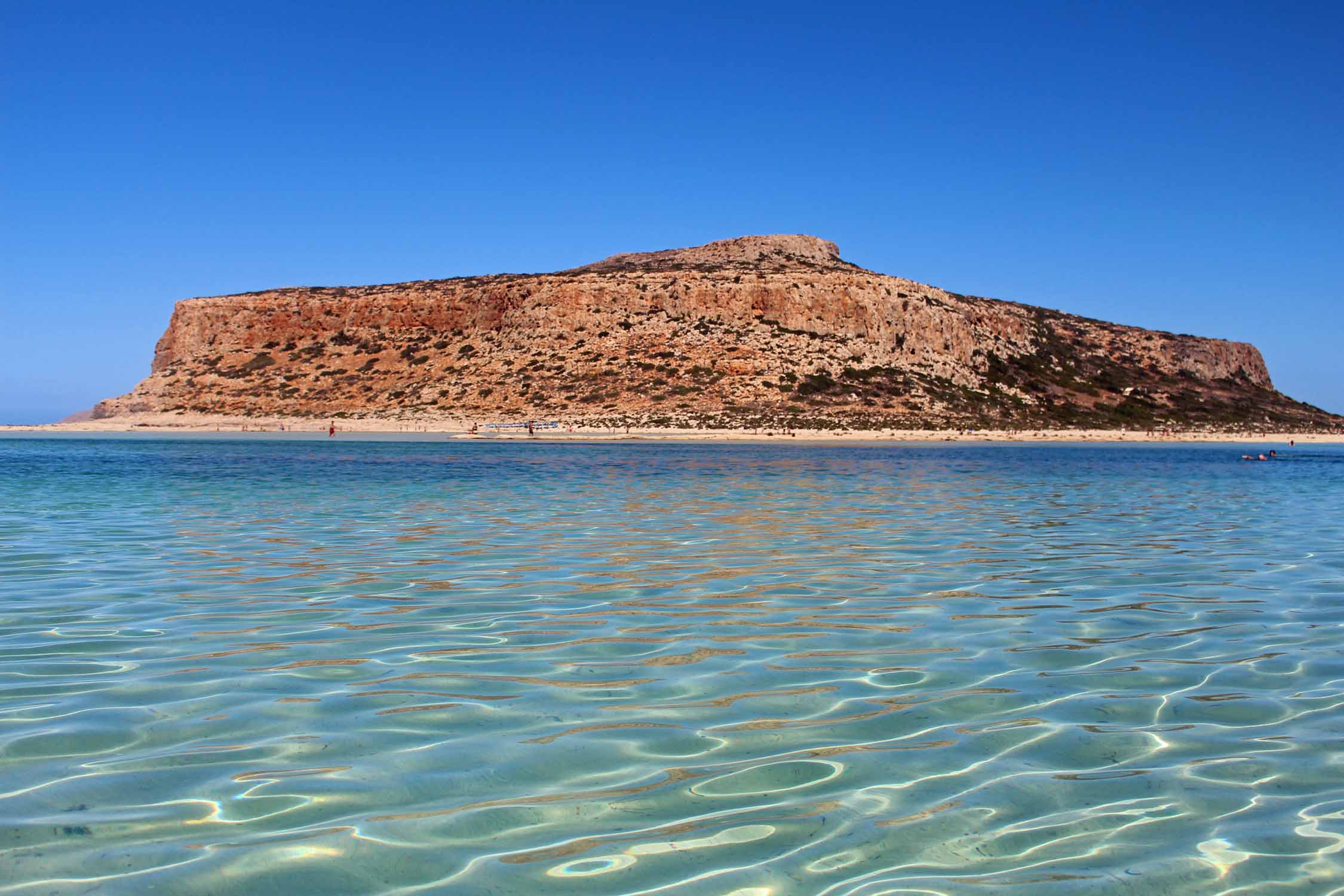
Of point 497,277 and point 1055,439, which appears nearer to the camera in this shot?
point 1055,439

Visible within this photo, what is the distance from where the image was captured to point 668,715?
5.80m

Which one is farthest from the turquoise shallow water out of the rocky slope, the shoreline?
the rocky slope

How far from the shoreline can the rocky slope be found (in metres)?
2.80

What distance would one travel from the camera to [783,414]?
237 feet

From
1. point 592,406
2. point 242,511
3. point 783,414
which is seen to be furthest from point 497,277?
point 242,511

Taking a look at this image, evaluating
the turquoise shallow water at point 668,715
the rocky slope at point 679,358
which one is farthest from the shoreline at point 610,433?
the turquoise shallow water at point 668,715

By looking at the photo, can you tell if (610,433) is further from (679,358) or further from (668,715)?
(668,715)

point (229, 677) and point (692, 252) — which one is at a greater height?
point (692, 252)

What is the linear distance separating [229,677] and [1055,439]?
73106mm

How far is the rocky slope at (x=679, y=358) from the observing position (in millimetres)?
77250

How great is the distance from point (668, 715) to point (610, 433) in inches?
2313

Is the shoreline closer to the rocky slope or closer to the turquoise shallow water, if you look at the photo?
the rocky slope

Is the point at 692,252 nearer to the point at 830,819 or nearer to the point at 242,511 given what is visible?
the point at 242,511

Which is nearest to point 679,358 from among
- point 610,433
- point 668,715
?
point 610,433
